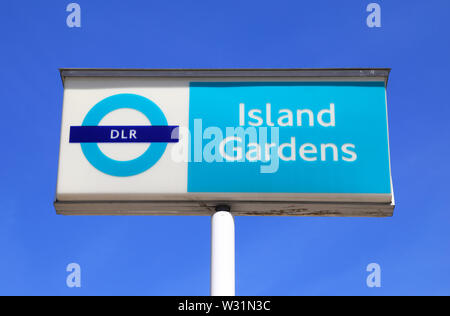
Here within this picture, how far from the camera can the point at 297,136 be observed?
7.60m

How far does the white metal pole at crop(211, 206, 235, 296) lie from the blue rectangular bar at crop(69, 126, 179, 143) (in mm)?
1202

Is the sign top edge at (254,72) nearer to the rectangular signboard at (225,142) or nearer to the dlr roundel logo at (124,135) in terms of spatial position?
the rectangular signboard at (225,142)

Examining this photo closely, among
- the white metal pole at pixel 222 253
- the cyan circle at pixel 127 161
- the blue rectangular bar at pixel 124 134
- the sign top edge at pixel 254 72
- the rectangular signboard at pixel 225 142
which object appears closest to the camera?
the white metal pole at pixel 222 253

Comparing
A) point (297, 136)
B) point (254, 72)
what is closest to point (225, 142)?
point (297, 136)

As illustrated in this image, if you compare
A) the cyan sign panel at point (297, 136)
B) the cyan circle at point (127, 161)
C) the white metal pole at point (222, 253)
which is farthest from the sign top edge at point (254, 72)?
the white metal pole at point (222, 253)

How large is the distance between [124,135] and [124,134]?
0.01 metres

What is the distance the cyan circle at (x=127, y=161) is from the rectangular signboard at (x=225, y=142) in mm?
13

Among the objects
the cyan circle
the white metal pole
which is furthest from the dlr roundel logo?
the white metal pole

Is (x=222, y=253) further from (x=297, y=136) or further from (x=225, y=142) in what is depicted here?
(x=297, y=136)

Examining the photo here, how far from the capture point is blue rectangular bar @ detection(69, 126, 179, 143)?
7.67 metres

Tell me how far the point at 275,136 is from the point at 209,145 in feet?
2.79

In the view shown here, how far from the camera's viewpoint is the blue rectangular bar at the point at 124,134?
25.2 ft
